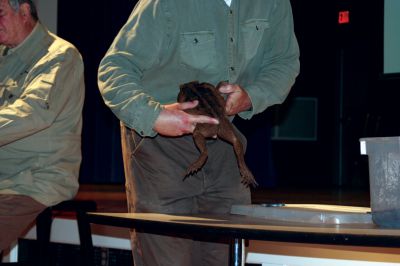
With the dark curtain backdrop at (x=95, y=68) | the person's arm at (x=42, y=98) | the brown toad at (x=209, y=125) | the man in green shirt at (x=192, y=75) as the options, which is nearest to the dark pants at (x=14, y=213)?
the person's arm at (x=42, y=98)

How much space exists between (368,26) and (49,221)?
22.8ft

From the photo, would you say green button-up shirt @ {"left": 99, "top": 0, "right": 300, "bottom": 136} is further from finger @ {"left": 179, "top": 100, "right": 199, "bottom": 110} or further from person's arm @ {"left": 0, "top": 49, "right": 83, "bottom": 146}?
person's arm @ {"left": 0, "top": 49, "right": 83, "bottom": 146}

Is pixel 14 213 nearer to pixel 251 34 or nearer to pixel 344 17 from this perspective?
pixel 251 34

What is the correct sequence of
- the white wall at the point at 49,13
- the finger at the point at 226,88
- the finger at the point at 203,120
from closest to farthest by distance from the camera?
the finger at the point at 203,120, the finger at the point at 226,88, the white wall at the point at 49,13

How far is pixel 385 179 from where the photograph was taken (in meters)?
1.40

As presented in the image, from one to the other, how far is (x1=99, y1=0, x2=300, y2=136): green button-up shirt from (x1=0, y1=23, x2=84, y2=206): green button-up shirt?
31.0 inches

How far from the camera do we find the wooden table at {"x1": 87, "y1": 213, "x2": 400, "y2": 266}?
1.17 metres

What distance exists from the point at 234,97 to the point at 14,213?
1211mm

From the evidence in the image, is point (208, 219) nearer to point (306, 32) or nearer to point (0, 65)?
point (0, 65)

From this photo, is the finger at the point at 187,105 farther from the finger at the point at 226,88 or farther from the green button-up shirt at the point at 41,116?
the green button-up shirt at the point at 41,116

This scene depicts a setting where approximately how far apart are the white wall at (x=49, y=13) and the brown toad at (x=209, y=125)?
4150 mm

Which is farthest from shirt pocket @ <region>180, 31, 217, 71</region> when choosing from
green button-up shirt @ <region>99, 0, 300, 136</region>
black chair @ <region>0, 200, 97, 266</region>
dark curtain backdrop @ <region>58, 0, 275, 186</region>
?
dark curtain backdrop @ <region>58, 0, 275, 186</region>

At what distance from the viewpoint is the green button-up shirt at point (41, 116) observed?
2.56 metres

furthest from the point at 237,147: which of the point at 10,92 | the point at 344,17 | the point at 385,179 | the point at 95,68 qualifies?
the point at 344,17
